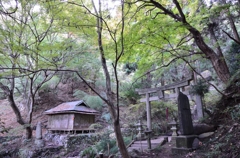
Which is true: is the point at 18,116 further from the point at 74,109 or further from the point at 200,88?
the point at 200,88

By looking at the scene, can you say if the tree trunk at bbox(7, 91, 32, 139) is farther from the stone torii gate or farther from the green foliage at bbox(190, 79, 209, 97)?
the green foliage at bbox(190, 79, 209, 97)

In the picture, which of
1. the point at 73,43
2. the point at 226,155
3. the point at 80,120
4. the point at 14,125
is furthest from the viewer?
the point at 14,125

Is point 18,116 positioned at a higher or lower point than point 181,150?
higher

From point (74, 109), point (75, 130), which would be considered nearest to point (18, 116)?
point (74, 109)

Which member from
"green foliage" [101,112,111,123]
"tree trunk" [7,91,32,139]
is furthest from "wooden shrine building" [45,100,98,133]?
"green foliage" [101,112,111,123]

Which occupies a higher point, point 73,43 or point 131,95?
point 73,43

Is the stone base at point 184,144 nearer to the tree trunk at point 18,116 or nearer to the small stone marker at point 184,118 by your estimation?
the small stone marker at point 184,118

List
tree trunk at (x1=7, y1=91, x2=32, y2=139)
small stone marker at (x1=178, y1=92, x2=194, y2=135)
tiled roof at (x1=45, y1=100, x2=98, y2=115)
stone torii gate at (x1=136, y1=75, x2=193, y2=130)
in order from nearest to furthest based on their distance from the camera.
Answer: small stone marker at (x1=178, y1=92, x2=194, y2=135)
stone torii gate at (x1=136, y1=75, x2=193, y2=130)
tree trunk at (x1=7, y1=91, x2=32, y2=139)
tiled roof at (x1=45, y1=100, x2=98, y2=115)

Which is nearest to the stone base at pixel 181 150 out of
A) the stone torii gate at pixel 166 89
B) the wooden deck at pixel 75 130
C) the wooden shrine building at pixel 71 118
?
the stone torii gate at pixel 166 89

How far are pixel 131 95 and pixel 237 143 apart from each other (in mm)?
10694

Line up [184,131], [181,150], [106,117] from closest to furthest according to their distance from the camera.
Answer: [181,150] < [184,131] < [106,117]

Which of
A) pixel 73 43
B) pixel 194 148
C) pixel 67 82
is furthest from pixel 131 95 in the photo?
pixel 194 148

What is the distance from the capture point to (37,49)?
7078 mm

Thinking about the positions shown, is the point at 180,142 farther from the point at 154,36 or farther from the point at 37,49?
the point at 37,49
